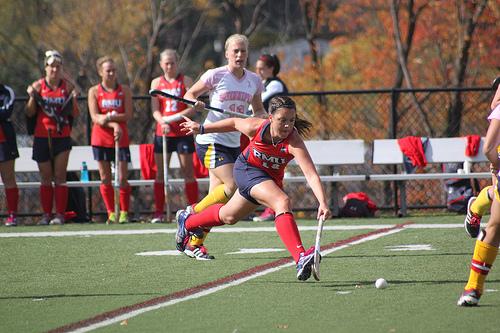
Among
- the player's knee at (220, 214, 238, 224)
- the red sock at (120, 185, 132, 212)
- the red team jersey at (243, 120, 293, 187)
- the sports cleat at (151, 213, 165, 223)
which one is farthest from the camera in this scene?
the sports cleat at (151, 213, 165, 223)

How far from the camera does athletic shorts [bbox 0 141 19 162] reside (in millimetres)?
14883

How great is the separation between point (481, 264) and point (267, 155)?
2.23m

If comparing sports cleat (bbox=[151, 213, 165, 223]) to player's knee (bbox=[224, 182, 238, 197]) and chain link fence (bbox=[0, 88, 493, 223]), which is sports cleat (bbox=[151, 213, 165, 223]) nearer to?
chain link fence (bbox=[0, 88, 493, 223])

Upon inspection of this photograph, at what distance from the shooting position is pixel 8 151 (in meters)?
14.9

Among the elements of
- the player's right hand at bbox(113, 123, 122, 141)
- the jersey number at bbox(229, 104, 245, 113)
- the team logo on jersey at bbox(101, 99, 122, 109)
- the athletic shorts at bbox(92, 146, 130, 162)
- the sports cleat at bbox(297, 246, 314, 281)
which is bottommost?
the sports cleat at bbox(297, 246, 314, 281)

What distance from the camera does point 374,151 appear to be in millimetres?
16188

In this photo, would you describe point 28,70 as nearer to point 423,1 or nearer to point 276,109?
point 423,1

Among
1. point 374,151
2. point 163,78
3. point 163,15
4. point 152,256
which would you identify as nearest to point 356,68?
point 163,15

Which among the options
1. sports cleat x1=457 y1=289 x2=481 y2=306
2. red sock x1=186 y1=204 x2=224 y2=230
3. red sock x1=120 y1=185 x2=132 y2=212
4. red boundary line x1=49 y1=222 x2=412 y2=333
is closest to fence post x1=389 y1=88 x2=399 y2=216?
red sock x1=120 y1=185 x2=132 y2=212

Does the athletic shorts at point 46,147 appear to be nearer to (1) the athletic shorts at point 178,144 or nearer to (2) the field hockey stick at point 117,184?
(2) the field hockey stick at point 117,184

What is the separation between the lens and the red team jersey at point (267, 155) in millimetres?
8602

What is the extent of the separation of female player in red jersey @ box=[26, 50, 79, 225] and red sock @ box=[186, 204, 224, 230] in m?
5.65

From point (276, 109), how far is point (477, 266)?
2151 mm

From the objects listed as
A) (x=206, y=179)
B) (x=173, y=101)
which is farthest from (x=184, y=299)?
(x=206, y=179)
